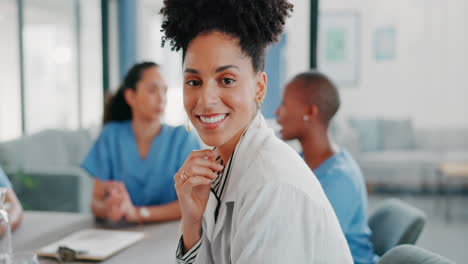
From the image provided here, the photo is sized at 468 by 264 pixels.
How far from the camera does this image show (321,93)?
6.11ft

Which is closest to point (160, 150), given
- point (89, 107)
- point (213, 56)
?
point (213, 56)

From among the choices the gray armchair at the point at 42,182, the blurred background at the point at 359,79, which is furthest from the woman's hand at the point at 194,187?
the blurred background at the point at 359,79

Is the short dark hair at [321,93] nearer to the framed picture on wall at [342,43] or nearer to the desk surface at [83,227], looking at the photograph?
the desk surface at [83,227]

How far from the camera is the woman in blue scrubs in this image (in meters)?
2.04

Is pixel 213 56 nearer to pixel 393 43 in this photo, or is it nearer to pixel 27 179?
pixel 27 179

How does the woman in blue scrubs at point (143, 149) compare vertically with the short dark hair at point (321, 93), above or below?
below

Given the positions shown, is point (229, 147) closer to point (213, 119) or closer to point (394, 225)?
point (213, 119)

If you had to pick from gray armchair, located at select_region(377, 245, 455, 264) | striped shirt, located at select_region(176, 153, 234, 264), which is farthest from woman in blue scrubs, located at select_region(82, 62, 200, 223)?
gray armchair, located at select_region(377, 245, 455, 264)

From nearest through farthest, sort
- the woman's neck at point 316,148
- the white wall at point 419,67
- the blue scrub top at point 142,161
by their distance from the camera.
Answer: the woman's neck at point 316,148
the blue scrub top at point 142,161
the white wall at point 419,67

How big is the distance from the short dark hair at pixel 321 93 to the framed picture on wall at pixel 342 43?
3922mm

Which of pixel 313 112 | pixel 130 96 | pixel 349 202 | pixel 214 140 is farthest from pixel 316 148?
pixel 130 96

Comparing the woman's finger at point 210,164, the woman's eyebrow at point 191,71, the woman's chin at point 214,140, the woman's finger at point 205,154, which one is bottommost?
the woman's finger at point 210,164

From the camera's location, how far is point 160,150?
2.06m

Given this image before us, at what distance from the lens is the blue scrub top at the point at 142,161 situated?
204cm
